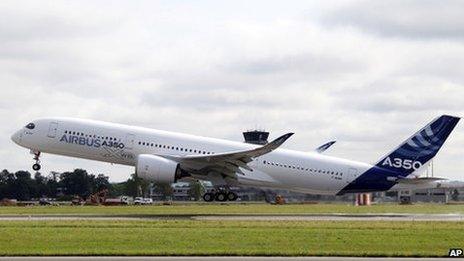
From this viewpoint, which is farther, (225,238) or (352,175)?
(352,175)

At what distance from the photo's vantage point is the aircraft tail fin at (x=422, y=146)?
52.2m

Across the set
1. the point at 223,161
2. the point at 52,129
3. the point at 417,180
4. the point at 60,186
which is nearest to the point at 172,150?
the point at 223,161

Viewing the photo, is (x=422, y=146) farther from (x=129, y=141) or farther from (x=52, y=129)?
(x=52, y=129)

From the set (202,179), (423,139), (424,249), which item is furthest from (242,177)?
(424,249)

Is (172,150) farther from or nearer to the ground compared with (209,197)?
farther from the ground

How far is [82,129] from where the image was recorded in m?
51.2

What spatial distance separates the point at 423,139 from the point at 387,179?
3.32m

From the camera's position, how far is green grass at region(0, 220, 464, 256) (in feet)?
79.8

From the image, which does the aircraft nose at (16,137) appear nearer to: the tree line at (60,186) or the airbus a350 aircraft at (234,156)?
the airbus a350 aircraft at (234,156)

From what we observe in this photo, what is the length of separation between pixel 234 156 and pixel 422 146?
11936mm

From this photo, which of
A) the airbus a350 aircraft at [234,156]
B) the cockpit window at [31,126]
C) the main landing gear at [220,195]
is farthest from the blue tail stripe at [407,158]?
the cockpit window at [31,126]

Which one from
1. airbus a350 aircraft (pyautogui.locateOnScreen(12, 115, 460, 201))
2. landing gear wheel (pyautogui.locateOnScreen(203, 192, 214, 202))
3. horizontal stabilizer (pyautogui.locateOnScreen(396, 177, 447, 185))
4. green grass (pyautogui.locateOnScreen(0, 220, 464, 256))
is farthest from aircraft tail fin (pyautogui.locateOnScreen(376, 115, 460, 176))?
green grass (pyautogui.locateOnScreen(0, 220, 464, 256))

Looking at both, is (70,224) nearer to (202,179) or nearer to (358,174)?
(202,179)

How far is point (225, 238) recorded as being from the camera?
2867 cm
